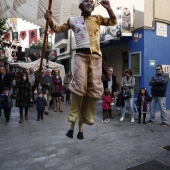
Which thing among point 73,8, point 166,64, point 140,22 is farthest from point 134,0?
point 73,8

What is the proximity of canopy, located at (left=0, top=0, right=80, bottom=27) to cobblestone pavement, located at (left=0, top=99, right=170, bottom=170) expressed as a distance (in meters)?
2.92

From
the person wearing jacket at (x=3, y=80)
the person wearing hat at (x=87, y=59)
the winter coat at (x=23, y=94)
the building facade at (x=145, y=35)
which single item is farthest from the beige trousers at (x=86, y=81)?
the building facade at (x=145, y=35)

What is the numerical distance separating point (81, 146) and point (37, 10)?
11.3ft

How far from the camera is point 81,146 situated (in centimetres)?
608

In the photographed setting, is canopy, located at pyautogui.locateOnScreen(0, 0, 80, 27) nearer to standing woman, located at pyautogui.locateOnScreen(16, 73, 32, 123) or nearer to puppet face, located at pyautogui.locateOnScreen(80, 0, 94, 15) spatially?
puppet face, located at pyautogui.locateOnScreen(80, 0, 94, 15)

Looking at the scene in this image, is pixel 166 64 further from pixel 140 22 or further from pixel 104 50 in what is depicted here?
pixel 104 50

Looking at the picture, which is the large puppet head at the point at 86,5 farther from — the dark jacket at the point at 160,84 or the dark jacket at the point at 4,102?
the dark jacket at the point at 4,102

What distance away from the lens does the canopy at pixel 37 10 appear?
14.9 feet

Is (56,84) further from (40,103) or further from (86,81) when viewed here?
(86,81)

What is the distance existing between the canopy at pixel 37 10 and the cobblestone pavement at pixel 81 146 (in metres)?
2.92

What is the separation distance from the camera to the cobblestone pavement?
200 inches

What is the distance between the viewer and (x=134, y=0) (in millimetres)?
10219

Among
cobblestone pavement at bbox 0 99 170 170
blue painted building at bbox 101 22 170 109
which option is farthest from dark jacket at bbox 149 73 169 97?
blue painted building at bbox 101 22 170 109

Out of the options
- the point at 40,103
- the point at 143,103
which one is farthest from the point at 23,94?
the point at 143,103
